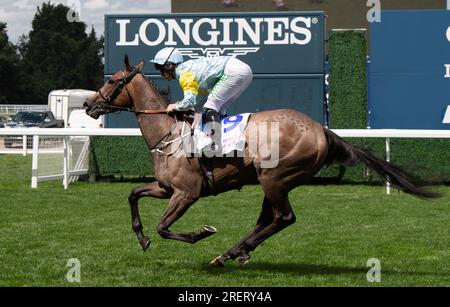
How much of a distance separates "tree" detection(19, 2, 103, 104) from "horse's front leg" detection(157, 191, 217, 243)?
49878 mm

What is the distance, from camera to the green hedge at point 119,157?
12898mm

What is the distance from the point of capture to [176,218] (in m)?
5.88

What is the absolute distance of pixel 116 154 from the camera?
511 inches

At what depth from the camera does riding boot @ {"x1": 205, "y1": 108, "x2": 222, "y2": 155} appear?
19.5 ft

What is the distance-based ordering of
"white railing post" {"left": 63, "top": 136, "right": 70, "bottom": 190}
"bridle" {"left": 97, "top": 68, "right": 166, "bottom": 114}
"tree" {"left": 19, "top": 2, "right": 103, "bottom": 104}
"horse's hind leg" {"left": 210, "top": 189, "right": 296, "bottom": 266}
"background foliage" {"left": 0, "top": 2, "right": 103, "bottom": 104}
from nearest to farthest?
1. "horse's hind leg" {"left": 210, "top": 189, "right": 296, "bottom": 266}
2. "bridle" {"left": 97, "top": 68, "right": 166, "bottom": 114}
3. "white railing post" {"left": 63, "top": 136, "right": 70, "bottom": 190}
4. "background foliage" {"left": 0, "top": 2, "right": 103, "bottom": 104}
5. "tree" {"left": 19, "top": 2, "right": 103, "bottom": 104}

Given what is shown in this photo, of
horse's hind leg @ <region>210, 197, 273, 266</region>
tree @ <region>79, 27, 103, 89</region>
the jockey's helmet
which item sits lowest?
horse's hind leg @ <region>210, 197, 273, 266</region>

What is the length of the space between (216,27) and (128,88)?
6760mm

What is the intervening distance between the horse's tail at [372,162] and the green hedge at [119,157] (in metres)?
6.99

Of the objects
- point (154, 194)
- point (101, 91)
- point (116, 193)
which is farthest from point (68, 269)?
point (116, 193)

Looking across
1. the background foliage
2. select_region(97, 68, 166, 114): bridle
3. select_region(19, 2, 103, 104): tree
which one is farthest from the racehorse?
select_region(19, 2, 103, 104): tree

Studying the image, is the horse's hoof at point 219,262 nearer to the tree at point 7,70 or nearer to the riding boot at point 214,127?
the riding boot at point 214,127

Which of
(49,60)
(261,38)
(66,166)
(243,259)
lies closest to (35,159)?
(66,166)

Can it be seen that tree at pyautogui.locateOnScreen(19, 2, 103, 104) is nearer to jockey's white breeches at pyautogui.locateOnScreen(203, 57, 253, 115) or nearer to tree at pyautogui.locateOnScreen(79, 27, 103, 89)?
tree at pyautogui.locateOnScreen(79, 27, 103, 89)
